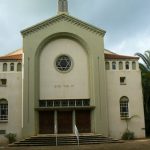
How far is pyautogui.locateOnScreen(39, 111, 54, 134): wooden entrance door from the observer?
1240 inches

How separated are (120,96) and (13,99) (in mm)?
10055

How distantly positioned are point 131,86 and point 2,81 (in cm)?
1229

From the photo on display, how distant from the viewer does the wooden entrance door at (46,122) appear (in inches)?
1240

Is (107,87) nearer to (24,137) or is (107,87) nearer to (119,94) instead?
(119,94)

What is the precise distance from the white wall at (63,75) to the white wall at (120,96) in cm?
243

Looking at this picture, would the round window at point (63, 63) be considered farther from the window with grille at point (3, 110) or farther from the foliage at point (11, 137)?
the foliage at point (11, 137)

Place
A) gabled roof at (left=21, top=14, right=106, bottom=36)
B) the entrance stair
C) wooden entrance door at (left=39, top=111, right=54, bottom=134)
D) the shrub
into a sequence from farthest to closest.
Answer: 1. gabled roof at (left=21, top=14, right=106, bottom=36)
2. wooden entrance door at (left=39, top=111, right=54, bottom=134)
3. the shrub
4. the entrance stair

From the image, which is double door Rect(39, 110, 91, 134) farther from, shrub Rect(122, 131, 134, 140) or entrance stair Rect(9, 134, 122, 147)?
shrub Rect(122, 131, 134, 140)

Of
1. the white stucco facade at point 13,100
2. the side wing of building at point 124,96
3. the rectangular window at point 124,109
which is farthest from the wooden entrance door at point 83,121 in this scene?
the white stucco facade at point 13,100

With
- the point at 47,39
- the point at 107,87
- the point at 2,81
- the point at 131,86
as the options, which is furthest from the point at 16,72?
the point at 131,86

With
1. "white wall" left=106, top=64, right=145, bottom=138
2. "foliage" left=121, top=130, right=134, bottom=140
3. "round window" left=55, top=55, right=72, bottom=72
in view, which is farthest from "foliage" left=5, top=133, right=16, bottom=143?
"foliage" left=121, top=130, right=134, bottom=140

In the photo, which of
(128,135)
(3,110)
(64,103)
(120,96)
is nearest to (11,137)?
(3,110)

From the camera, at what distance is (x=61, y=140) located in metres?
28.3

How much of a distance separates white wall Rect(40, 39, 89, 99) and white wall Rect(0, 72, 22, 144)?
7.12 feet
